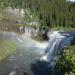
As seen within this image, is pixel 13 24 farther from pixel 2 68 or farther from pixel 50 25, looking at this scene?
pixel 2 68

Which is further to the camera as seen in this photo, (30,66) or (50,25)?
(50,25)

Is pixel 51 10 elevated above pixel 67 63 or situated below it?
below

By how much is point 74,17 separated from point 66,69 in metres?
87.9

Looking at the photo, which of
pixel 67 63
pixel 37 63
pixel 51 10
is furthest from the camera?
pixel 51 10

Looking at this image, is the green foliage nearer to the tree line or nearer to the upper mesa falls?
the upper mesa falls

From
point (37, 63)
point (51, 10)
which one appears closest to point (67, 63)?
point (37, 63)

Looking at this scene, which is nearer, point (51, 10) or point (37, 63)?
point (37, 63)

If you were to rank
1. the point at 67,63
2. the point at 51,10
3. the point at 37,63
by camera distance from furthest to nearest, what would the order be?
the point at 51,10 → the point at 37,63 → the point at 67,63

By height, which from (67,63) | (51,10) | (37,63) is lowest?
(37,63)

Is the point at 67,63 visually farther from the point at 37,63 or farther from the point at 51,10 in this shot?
the point at 51,10

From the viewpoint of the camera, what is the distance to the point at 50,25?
114 m

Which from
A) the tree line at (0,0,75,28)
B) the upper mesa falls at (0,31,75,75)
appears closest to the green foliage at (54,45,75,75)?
the upper mesa falls at (0,31,75,75)

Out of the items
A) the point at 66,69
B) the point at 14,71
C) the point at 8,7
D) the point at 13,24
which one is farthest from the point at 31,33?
the point at 66,69

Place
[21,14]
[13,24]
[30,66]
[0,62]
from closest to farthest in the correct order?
[30,66], [0,62], [13,24], [21,14]
